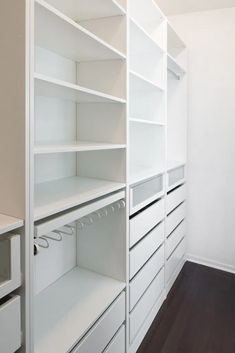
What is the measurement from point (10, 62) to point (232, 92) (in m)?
2.68

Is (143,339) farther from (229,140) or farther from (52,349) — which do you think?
(229,140)

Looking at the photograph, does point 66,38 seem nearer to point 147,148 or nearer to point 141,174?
point 141,174

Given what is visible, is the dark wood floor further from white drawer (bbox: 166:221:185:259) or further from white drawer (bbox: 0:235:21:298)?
white drawer (bbox: 0:235:21:298)

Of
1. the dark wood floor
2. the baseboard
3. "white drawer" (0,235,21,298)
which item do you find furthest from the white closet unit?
the baseboard

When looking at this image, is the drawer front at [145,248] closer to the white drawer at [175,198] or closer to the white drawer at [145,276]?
the white drawer at [145,276]

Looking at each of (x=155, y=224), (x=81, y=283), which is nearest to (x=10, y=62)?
(x=81, y=283)

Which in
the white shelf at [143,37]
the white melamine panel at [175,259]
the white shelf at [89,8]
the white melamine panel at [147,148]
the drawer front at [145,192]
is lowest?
the white melamine panel at [175,259]

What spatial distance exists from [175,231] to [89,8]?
2.13 m

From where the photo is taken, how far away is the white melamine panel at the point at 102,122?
6.11 ft

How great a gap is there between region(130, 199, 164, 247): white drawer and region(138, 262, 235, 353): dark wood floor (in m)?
0.78

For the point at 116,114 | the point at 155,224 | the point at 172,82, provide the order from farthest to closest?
the point at 172,82
the point at 155,224
the point at 116,114

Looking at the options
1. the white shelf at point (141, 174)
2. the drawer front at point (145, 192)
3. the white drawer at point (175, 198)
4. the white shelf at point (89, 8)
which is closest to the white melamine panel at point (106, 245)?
the drawer front at point (145, 192)

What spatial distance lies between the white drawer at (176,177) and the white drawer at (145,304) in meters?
0.80

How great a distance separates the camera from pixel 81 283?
6.36 ft
